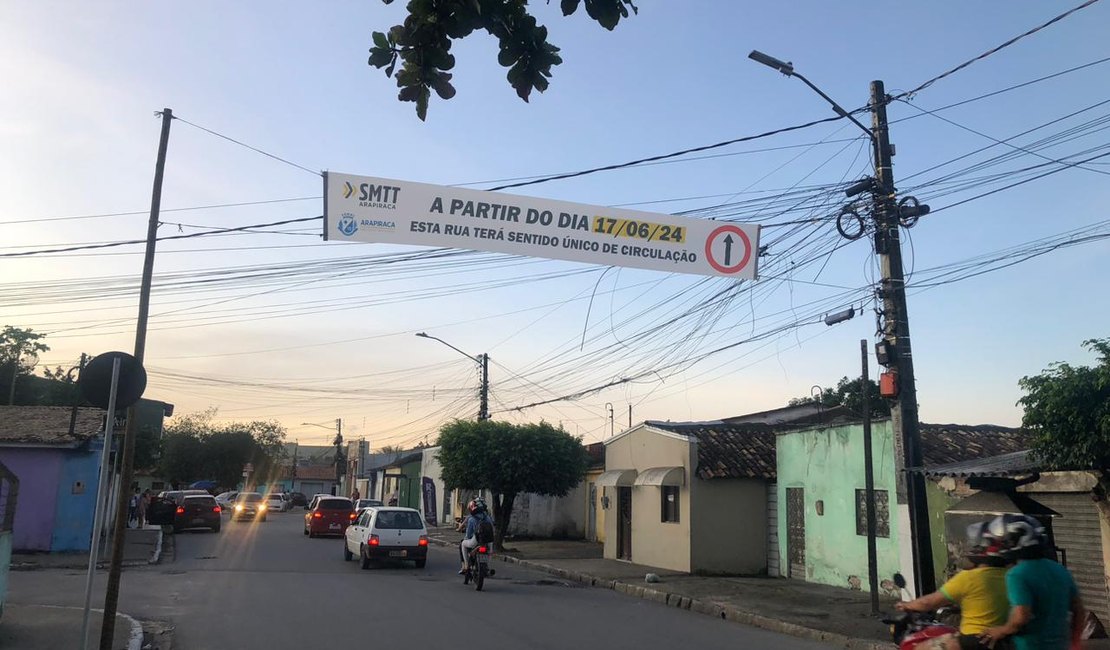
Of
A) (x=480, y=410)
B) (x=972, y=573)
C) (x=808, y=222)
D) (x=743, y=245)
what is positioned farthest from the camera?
(x=480, y=410)

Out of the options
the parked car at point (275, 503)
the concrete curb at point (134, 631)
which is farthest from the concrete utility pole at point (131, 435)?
the parked car at point (275, 503)

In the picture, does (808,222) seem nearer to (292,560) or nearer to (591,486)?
(292,560)

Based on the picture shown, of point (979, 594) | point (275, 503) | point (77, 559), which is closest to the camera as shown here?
point (979, 594)

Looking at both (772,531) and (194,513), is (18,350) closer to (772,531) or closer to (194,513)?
(194,513)

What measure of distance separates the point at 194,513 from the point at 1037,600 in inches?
1365

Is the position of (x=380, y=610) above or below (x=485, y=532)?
below

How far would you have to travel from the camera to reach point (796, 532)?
778 inches

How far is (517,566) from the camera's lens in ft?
78.7

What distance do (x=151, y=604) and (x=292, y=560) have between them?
9.11 m

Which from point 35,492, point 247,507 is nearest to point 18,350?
point 247,507

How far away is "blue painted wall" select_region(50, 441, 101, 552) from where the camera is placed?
2283cm

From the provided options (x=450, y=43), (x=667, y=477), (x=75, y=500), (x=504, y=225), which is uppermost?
(x=504, y=225)

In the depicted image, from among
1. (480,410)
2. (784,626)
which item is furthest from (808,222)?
(480,410)

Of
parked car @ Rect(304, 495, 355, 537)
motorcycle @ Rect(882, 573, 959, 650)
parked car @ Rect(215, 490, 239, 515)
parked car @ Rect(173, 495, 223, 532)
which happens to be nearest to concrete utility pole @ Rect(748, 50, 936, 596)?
motorcycle @ Rect(882, 573, 959, 650)
